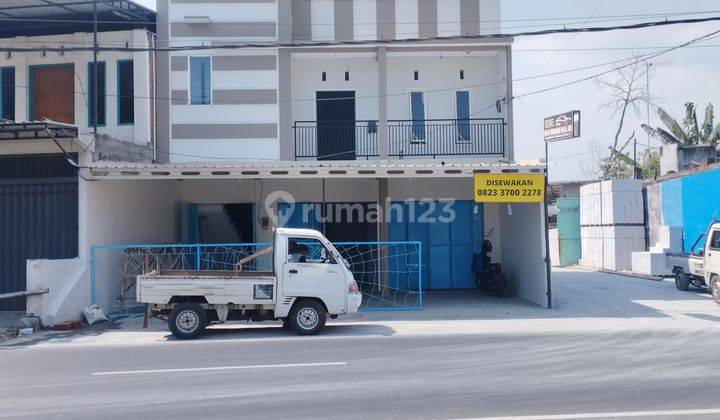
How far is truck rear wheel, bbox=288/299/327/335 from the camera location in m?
13.3

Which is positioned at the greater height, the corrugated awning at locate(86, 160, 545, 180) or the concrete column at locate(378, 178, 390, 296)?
the corrugated awning at locate(86, 160, 545, 180)

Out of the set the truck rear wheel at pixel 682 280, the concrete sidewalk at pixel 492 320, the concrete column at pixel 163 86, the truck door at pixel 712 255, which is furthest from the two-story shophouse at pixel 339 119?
the truck rear wheel at pixel 682 280

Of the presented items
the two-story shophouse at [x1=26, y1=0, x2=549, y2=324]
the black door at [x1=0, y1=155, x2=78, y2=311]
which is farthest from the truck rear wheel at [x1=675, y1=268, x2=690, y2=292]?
the black door at [x1=0, y1=155, x2=78, y2=311]

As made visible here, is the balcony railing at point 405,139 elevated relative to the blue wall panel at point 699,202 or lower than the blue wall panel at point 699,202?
elevated

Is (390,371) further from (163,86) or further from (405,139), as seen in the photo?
(163,86)

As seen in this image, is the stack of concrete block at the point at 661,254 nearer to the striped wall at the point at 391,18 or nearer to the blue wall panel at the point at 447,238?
the blue wall panel at the point at 447,238

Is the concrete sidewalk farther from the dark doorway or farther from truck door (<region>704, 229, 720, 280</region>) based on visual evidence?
the dark doorway

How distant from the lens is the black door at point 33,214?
54.2 feet

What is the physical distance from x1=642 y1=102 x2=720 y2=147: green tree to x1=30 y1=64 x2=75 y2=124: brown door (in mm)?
27287

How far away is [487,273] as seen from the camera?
20.5 m

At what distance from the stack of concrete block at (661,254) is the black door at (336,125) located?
35.8 ft

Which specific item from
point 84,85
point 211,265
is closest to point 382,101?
point 211,265

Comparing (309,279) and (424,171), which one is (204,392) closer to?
(309,279)

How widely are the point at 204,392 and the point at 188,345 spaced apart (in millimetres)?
4196
